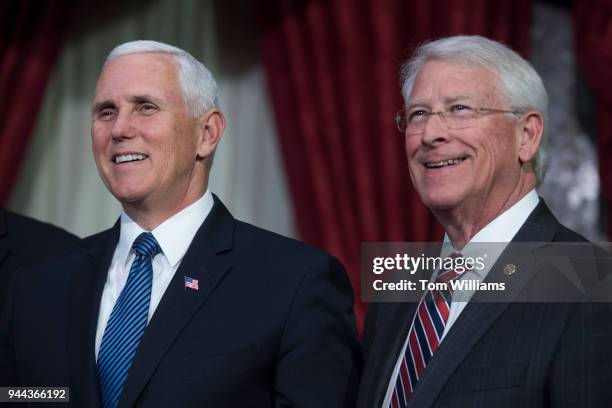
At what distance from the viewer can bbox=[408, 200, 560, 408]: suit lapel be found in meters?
1.72

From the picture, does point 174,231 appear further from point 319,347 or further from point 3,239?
point 3,239

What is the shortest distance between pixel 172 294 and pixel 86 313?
0.67 feet

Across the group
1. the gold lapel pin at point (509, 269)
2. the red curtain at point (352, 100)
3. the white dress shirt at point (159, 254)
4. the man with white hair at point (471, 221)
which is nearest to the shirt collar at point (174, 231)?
the white dress shirt at point (159, 254)

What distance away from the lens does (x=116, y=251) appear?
2100mm

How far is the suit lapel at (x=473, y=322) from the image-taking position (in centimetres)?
172

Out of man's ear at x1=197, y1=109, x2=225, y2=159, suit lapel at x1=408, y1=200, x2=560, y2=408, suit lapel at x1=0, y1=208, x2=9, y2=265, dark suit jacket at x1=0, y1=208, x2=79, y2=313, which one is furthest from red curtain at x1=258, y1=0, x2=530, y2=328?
suit lapel at x1=408, y1=200, x2=560, y2=408

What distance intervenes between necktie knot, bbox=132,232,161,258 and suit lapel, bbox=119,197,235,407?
0.08m

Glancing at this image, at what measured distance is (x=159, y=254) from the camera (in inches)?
79.2

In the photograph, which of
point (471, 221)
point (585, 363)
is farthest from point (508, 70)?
point (585, 363)

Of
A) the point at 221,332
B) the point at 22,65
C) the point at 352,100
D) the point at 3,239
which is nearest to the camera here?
the point at 221,332

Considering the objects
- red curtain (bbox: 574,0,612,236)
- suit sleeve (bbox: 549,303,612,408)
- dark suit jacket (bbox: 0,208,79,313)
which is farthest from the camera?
red curtain (bbox: 574,0,612,236)

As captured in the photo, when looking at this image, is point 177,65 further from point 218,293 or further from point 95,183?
point 95,183

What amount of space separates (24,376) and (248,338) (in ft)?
1.67

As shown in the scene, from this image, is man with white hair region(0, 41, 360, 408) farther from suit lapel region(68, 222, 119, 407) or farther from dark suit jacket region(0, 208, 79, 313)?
dark suit jacket region(0, 208, 79, 313)
